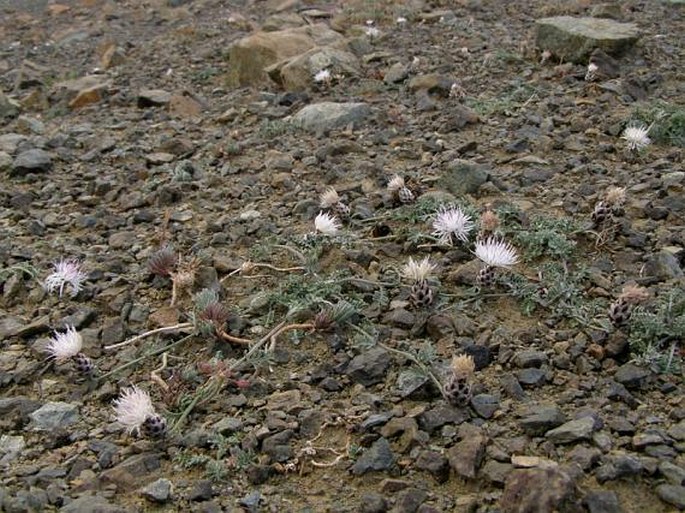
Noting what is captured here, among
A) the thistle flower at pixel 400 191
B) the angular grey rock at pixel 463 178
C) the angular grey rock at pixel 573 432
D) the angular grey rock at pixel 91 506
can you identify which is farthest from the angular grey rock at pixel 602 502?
the angular grey rock at pixel 463 178

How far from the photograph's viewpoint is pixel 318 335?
3309mm

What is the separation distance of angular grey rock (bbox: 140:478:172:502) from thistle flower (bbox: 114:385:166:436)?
0.73 ft

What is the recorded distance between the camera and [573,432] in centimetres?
252

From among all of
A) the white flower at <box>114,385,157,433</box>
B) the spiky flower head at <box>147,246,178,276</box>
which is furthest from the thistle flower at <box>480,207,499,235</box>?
the white flower at <box>114,385,157,433</box>

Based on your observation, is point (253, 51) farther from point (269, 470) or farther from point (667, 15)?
point (269, 470)

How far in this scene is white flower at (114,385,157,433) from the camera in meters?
2.76

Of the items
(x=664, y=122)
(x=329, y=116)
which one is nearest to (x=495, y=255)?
(x=664, y=122)

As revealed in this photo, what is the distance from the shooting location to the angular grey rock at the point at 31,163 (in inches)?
216

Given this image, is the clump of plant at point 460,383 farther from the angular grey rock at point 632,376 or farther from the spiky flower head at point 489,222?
the spiky flower head at point 489,222

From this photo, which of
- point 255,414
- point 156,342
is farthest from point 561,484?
point 156,342

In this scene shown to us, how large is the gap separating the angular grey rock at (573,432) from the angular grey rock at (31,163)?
13.9 feet

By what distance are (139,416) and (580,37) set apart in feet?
16.2

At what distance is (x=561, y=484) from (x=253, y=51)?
228 inches

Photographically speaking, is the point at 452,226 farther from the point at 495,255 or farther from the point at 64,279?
the point at 64,279
